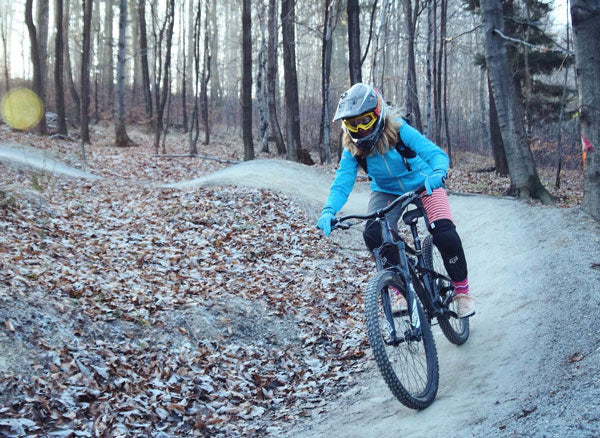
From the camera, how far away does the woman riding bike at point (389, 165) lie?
174 inches

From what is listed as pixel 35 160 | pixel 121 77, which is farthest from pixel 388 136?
pixel 121 77

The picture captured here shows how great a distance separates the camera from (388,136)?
4.62 m

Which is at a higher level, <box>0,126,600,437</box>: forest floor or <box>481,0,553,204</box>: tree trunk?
<box>481,0,553,204</box>: tree trunk

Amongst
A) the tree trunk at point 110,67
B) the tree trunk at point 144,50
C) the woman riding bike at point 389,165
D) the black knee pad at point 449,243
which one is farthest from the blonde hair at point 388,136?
the tree trunk at point 110,67

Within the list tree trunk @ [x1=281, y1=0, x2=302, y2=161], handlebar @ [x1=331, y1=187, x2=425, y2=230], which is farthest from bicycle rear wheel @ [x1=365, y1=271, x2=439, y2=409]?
tree trunk @ [x1=281, y1=0, x2=302, y2=161]

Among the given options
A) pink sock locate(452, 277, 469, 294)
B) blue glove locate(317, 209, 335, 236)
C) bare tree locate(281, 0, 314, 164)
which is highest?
bare tree locate(281, 0, 314, 164)

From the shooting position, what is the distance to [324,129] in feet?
78.0

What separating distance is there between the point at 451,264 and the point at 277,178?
10.8 meters

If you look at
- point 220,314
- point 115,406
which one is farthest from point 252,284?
point 115,406

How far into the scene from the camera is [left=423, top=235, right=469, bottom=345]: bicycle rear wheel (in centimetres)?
489

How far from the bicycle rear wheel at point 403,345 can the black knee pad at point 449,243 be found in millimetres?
759

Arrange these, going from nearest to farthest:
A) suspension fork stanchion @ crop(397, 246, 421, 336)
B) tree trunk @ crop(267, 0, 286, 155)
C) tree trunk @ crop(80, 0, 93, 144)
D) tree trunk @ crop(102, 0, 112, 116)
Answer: suspension fork stanchion @ crop(397, 246, 421, 336), tree trunk @ crop(80, 0, 93, 144), tree trunk @ crop(267, 0, 286, 155), tree trunk @ crop(102, 0, 112, 116)

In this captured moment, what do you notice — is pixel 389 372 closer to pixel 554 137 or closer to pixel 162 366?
pixel 162 366

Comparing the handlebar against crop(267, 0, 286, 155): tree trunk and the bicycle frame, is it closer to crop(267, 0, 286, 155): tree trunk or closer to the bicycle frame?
the bicycle frame
